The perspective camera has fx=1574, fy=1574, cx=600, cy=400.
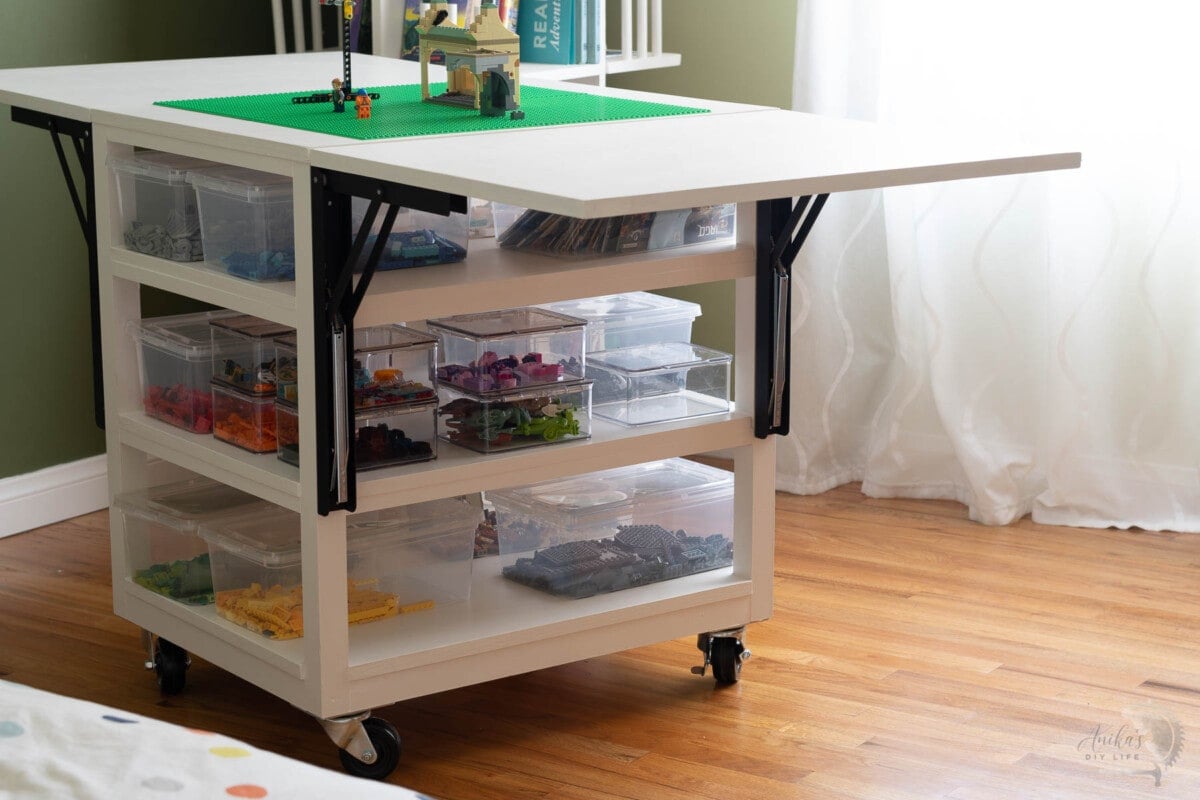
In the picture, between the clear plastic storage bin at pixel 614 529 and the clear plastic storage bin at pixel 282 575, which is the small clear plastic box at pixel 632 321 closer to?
the clear plastic storage bin at pixel 614 529

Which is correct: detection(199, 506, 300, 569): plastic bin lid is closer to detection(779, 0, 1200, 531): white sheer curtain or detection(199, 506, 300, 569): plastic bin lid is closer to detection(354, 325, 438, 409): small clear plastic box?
detection(354, 325, 438, 409): small clear plastic box

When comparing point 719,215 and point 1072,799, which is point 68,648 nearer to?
point 719,215

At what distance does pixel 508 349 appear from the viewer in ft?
7.00

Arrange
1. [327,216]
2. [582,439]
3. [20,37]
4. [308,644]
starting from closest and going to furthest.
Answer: [327,216]
[308,644]
[582,439]
[20,37]

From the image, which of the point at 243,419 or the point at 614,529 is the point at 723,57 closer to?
the point at 614,529

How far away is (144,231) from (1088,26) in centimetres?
178

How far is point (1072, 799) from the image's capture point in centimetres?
196

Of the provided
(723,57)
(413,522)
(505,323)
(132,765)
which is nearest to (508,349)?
(505,323)

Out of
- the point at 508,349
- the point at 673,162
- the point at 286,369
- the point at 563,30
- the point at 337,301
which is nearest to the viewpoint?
the point at 673,162

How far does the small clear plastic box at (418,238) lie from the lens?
195 centimetres

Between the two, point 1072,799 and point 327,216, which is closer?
point 327,216

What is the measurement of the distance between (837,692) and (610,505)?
0.44 meters

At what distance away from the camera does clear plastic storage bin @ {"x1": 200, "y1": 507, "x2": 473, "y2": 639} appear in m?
2.05

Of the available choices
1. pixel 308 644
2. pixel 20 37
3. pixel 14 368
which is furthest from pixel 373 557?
pixel 20 37
